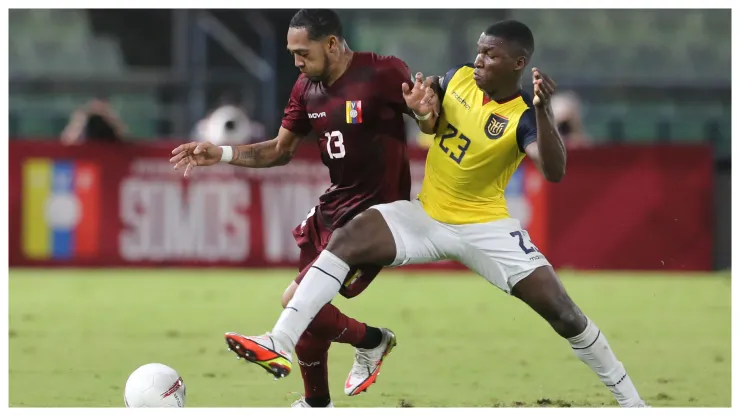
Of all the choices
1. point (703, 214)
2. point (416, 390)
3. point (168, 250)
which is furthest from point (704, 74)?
point (416, 390)

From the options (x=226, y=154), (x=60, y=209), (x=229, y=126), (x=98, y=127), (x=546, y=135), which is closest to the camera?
(x=546, y=135)

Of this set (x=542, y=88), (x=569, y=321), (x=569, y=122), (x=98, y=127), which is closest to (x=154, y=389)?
(x=569, y=321)

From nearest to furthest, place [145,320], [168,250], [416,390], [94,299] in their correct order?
[416,390] < [145,320] < [94,299] < [168,250]

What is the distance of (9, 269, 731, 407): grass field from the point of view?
773 cm

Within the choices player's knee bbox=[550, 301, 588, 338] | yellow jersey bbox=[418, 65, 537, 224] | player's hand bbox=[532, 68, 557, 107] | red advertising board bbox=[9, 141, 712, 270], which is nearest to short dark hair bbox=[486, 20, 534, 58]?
yellow jersey bbox=[418, 65, 537, 224]

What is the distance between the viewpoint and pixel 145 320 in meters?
11.4

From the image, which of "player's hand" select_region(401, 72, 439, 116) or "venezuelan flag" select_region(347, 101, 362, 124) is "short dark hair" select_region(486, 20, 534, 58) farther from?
"venezuelan flag" select_region(347, 101, 362, 124)

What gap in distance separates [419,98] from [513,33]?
577 mm

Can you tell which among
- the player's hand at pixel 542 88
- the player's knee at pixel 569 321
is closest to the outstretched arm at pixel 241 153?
the player's hand at pixel 542 88

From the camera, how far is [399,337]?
1034 cm

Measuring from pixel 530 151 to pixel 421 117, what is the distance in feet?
2.08

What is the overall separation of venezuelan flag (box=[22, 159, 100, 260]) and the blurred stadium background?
0.07 feet

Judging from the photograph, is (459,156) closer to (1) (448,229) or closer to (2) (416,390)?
(1) (448,229)

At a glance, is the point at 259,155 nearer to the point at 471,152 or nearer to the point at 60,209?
the point at 471,152
